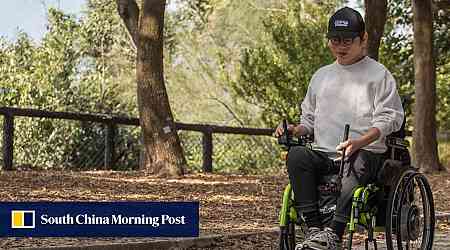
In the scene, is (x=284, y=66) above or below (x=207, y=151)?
above

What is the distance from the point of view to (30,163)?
16.2 metres

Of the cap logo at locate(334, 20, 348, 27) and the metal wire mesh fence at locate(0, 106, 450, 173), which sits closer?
the cap logo at locate(334, 20, 348, 27)

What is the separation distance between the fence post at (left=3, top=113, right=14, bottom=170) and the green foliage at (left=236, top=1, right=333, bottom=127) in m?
11.4

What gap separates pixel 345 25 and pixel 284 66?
18900 mm

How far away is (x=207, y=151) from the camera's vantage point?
15750mm

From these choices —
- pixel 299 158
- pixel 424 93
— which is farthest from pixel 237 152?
pixel 299 158

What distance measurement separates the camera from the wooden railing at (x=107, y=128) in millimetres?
13922

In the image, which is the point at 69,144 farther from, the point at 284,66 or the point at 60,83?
the point at 284,66

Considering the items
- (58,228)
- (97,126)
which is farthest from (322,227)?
(97,126)

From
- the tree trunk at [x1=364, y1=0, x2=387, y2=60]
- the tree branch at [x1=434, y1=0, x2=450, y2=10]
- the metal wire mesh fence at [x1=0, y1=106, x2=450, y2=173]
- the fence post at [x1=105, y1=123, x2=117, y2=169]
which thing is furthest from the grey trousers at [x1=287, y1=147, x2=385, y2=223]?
the tree branch at [x1=434, y1=0, x2=450, y2=10]

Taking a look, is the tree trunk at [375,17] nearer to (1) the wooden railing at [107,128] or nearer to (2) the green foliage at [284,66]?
(1) the wooden railing at [107,128]

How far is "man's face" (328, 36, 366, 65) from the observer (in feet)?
19.9

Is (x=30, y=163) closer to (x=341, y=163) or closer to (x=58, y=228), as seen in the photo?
(x=58, y=228)

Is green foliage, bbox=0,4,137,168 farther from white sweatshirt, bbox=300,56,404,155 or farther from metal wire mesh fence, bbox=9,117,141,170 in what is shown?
white sweatshirt, bbox=300,56,404,155
